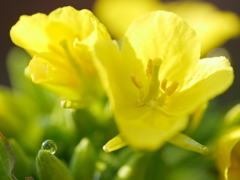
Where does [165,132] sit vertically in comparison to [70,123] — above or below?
above

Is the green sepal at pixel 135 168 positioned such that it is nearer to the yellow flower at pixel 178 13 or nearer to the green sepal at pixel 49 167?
the green sepal at pixel 49 167

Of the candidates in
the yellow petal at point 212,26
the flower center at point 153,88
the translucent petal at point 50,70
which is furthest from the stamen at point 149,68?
the yellow petal at point 212,26

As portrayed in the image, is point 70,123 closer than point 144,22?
No

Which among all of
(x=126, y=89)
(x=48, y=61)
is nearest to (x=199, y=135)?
(x=126, y=89)

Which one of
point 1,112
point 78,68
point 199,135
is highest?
point 78,68

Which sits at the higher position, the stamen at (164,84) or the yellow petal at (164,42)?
the yellow petal at (164,42)

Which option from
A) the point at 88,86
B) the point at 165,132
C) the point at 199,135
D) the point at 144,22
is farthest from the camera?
the point at 199,135

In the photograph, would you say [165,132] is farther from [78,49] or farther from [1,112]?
[1,112]

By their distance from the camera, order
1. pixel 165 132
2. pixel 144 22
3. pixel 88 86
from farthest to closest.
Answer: pixel 88 86 → pixel 144 22 → pixel 165 132
